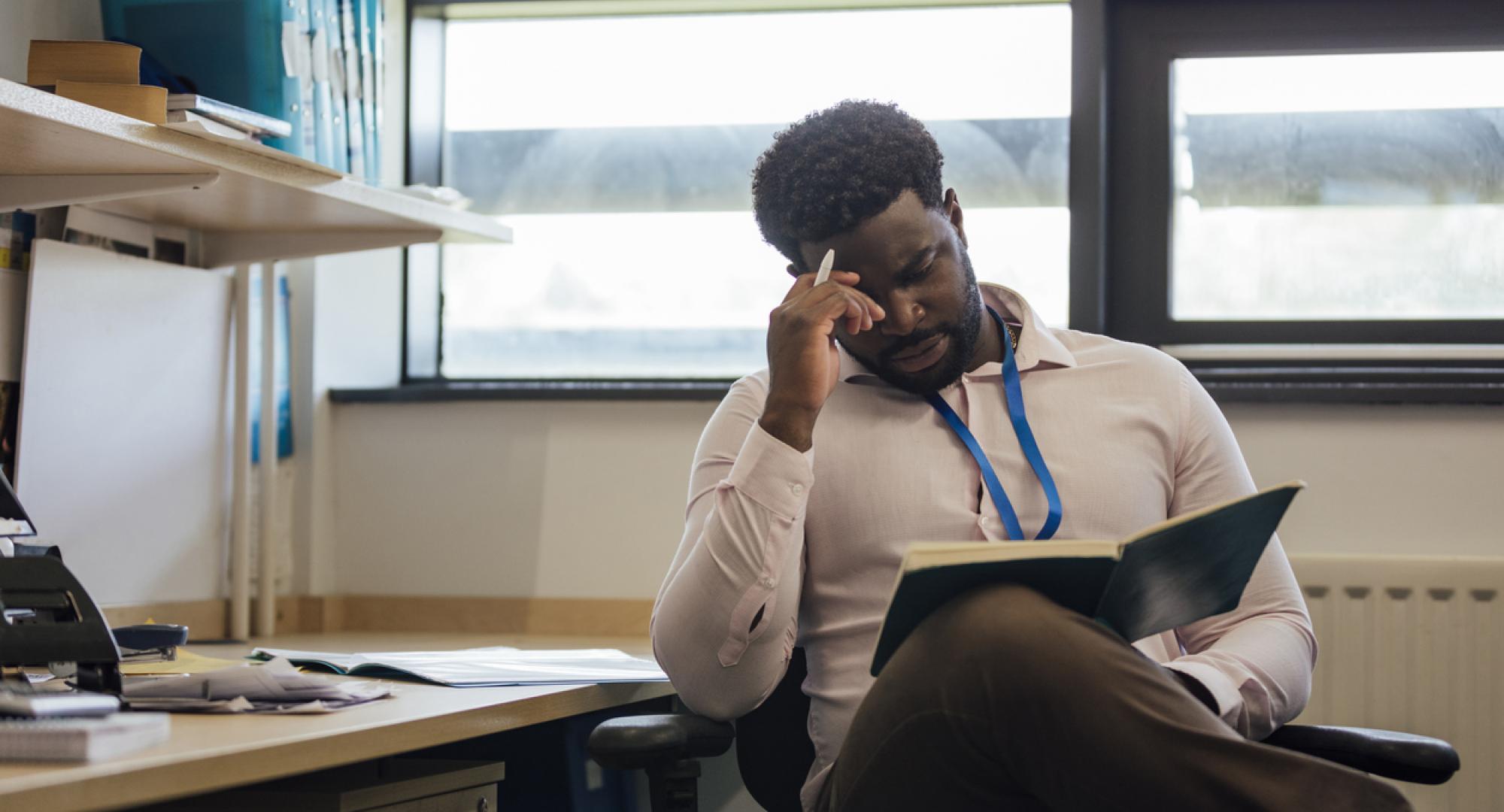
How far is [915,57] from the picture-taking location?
2330 millimetres

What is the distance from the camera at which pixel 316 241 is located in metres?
2.03

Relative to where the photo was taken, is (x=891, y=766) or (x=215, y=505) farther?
(x=215, y=505)

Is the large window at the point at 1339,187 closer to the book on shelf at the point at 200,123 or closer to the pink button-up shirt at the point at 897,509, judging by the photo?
the pink button-up shirt at the point at 897,509

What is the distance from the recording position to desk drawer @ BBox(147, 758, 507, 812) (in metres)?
1.09

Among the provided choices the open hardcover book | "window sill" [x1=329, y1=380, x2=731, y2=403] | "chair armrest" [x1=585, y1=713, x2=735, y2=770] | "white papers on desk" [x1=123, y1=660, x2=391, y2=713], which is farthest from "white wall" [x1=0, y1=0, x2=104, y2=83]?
the open hardcover book

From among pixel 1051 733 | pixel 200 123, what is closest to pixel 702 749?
pixel 1051 733

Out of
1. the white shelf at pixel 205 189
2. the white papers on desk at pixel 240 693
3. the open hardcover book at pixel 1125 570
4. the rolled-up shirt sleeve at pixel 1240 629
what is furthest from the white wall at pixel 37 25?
the rolled-up shirt sleeve at pixel 1240 629

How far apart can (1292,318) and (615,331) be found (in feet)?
3.63

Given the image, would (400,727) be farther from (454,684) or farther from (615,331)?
(615,331)

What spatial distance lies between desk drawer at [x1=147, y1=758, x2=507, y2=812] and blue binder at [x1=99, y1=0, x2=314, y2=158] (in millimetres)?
959

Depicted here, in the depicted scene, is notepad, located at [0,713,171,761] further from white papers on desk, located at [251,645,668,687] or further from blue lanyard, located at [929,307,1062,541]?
blue lanyard, located at [929,307,1062,541]

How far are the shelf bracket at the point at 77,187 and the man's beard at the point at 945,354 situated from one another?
79 cm

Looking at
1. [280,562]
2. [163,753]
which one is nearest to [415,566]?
[280,562]

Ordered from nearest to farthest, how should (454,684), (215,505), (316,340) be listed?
(454,684) → (215,505) → (316,340)
